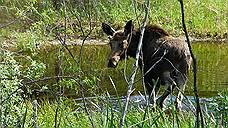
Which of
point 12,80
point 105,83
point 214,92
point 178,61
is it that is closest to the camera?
point 12,80

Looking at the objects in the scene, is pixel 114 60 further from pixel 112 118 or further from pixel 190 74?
pixel 112 118

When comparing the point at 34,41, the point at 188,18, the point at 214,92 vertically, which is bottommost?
the point at 214,92

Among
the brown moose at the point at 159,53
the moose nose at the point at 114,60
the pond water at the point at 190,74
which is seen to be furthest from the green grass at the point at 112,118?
the pond water at the point at 190,74

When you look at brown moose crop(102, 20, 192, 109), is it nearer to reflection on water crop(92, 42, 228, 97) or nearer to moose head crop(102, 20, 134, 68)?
moose head crop(102, 20, 134, 68)

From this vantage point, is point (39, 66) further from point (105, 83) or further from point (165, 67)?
point (105, 83)

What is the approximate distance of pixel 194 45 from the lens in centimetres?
1983

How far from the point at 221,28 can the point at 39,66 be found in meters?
15.3

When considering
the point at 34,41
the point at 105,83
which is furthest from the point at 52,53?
the point at 34,41

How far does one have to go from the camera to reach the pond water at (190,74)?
12.7m

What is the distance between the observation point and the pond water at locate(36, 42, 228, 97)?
12.7m

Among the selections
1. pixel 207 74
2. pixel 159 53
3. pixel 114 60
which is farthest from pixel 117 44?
pixel 207 74

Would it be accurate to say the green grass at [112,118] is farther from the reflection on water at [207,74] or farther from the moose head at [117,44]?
the reflection on water at [207,74]

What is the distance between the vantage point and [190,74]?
46.4 feet

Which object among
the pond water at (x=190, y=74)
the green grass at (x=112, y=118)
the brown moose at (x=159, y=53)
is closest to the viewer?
the green grass at (x=112, y=118)
